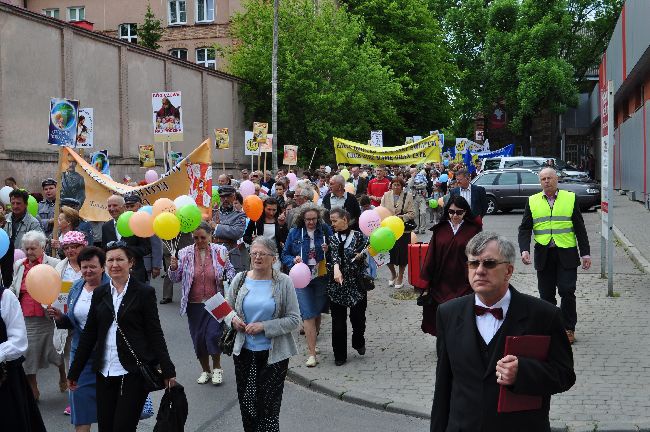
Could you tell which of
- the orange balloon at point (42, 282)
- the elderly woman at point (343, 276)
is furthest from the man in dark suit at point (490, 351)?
the elderly woman at point (343, 276)

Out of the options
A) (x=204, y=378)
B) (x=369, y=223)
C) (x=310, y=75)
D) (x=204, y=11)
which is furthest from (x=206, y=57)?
(x=204, y=378)

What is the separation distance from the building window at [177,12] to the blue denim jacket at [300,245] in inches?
1687

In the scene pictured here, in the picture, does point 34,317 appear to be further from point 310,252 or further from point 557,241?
point 557,241

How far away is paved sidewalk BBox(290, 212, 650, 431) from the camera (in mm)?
7293

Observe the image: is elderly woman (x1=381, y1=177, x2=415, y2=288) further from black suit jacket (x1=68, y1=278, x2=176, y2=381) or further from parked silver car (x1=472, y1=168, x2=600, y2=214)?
parked silver car (x1=472, y1=168, x2=600, y2=214)

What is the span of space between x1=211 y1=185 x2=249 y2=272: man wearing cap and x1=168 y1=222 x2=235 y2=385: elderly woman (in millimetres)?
2223

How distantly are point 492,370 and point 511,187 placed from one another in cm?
2698

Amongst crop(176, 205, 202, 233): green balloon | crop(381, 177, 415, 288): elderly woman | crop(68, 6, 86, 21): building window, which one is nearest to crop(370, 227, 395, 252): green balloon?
crop(176, 205, 202, 233): green balloon

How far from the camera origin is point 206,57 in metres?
49.4

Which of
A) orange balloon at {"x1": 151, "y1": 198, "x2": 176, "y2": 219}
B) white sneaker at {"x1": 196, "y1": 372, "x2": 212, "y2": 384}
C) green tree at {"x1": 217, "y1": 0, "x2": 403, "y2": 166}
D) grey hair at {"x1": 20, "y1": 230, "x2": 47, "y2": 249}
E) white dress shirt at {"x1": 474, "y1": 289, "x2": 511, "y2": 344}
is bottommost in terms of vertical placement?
white sneaker at {"x1": 196, "y1": 372, "x2": 212, "y2": 384}

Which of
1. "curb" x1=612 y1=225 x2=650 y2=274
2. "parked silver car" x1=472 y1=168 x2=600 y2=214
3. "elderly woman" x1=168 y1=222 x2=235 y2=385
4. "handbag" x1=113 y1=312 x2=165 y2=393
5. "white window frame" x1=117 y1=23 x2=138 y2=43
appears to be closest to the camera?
"handbag" x1=113 y1=312 x2=165 y2=393

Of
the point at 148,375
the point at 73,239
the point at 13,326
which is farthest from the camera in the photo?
the point at 73,239

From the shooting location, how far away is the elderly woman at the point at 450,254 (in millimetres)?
8359

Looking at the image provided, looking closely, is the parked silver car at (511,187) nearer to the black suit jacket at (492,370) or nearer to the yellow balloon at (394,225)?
the yellow balloon at (394,225)
